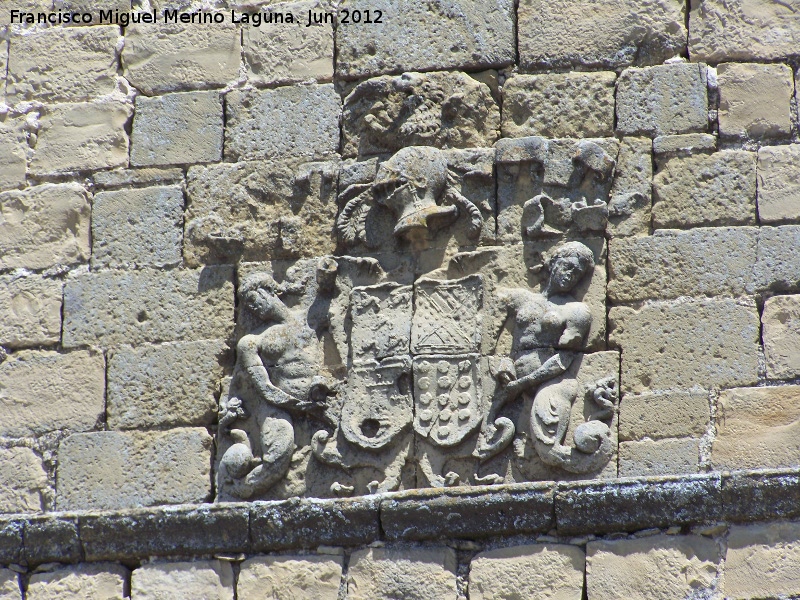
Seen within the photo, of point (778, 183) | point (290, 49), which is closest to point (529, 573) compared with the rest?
point (778, 183)

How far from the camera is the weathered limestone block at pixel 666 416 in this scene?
6461mm

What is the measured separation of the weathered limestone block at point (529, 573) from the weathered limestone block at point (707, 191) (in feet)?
4.66

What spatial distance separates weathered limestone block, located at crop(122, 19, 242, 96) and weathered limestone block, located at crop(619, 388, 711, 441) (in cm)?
236

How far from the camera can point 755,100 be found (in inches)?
270

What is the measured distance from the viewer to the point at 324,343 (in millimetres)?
6879

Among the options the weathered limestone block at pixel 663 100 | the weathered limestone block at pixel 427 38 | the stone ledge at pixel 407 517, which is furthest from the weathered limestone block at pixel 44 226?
the weathered limestone block at pixel 663 100

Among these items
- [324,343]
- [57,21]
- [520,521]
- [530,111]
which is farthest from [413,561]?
[57,21]

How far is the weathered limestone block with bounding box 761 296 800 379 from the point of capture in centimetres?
649

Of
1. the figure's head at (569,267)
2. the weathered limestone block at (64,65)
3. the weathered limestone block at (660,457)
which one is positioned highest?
the weathered limestone block at (64,65)

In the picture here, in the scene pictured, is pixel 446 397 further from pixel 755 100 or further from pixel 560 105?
pixel 755 100

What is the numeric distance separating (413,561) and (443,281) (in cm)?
115

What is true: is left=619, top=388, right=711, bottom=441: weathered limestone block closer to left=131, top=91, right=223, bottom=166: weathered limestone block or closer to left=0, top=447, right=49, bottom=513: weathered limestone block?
left=131, top=91, right=223, bottom=166: weathered limestone block

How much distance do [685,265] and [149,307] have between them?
2.26 metres

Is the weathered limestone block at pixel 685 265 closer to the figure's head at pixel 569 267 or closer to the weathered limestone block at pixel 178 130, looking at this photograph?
the figure's head at pixel 569 267
